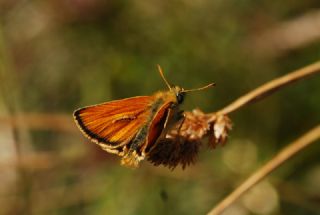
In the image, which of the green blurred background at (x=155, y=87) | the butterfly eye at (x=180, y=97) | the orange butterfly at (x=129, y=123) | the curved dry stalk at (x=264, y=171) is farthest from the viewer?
the green blurred background at (x=155, y=87)

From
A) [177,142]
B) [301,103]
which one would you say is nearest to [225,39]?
[301,103]

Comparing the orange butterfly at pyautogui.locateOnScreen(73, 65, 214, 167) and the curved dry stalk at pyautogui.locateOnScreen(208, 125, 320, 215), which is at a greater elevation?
the orange butterfly at pyautogui.locateOnScreen(73, 65, 214, 167)

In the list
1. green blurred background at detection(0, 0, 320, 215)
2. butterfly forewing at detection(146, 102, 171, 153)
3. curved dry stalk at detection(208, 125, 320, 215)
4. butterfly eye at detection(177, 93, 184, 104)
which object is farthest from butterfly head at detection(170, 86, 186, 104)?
green blurred background at detection(0, 0, 320, 215)

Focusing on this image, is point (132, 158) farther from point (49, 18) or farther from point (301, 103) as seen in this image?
point (49, 18)

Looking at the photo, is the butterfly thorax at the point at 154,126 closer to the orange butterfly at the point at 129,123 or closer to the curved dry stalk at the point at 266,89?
the orange butterfly at the point at 129,123

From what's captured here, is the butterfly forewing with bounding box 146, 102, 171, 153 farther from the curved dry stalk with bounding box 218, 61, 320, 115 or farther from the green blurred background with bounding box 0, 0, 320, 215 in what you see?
the green blurred background with bounding box 0, 0, 320, 215

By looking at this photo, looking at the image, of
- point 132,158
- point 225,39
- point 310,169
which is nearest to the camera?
point 132,158

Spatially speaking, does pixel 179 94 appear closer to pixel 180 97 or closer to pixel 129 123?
pixel 180 97

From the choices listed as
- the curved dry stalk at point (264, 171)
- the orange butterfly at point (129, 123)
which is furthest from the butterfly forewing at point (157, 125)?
the curved dry stalk at point (264, 171)
